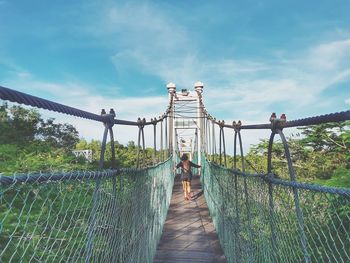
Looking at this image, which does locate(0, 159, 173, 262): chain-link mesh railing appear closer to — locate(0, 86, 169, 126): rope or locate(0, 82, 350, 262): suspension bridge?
locate(0, 82, 350, 262): suspension bridge

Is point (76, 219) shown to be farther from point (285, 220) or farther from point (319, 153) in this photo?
point (319, 153)

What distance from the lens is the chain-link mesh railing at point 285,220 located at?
3.70 feet

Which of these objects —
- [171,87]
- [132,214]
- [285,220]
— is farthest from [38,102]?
[171,87]

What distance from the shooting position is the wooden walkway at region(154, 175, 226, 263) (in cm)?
360

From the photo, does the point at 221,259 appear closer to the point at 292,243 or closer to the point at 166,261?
the point at 166,261

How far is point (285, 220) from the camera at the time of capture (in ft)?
4.95

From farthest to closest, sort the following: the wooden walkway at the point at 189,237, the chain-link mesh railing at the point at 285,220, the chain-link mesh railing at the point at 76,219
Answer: the wooden walkway at the point at 189,237, the chain-link mesh railing at the point at 285,220, the chain-link mesh railing at the point at 76,219

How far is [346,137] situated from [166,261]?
8.79ft

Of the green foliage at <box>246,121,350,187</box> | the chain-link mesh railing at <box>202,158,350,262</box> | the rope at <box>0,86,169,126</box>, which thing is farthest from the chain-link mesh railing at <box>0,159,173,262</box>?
the green foliage at <box>246,121,350,187</box>

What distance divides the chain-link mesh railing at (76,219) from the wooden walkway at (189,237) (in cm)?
116

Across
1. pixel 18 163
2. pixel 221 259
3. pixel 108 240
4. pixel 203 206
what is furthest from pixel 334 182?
pixel 203 206

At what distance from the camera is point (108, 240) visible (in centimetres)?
154

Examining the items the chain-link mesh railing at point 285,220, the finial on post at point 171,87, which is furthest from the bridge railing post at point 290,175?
the finial on post at point 171,87

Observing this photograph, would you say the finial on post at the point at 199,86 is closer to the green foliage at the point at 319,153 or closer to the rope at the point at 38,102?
the green foliage at the point at 319,153
